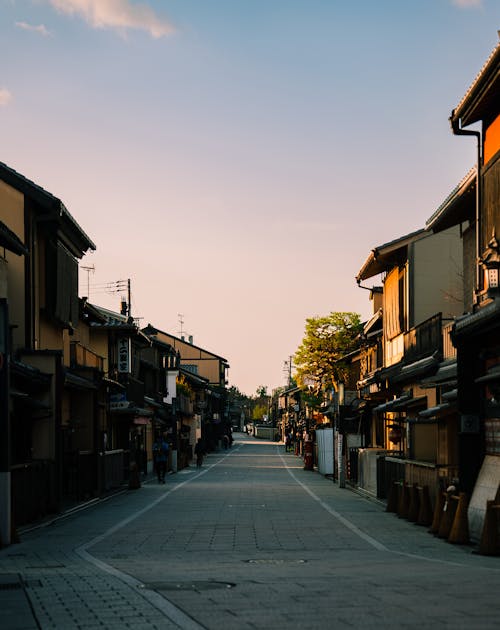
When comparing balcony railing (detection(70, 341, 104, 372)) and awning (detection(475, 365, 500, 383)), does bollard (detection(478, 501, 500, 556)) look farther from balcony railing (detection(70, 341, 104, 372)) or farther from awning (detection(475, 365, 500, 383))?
balcony railing (detection(70, 341, 104, 372))

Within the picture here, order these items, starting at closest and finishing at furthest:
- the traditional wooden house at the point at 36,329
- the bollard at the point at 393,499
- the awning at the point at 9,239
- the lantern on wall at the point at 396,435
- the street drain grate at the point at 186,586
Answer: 1. the street drain grate at the point at 186,586
2. the awning at the point at 9,239
3. the traditional wooden house at the point at 36,329
4. the bollard at the point at 393,499
5. the lantern on wall at the point at 396,435

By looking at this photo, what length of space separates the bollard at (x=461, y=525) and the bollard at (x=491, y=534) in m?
1.68

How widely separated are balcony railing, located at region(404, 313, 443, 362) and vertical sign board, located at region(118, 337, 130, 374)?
16328 millimetres

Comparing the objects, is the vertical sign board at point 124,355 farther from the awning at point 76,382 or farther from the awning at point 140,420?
the awning at point 76,382

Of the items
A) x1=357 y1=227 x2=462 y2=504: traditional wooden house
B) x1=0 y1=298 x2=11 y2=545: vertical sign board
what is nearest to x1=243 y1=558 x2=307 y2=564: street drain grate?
x1=0 y1=298 x2=11 y2=545: vertical sign board

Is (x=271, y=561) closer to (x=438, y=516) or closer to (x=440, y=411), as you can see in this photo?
(x=438, y=516)

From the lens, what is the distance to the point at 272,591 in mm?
11023

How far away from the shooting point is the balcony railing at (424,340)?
27547 millimetres

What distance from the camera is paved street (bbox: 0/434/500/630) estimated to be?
9234mm

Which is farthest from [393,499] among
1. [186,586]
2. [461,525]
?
[186,586]

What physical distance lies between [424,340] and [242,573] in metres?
18.0

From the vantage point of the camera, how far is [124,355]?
46781 mm

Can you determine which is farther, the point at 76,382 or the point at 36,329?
the point at 76,382

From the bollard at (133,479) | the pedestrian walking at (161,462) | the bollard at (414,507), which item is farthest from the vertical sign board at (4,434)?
the pedestrian walking at (161,462)
